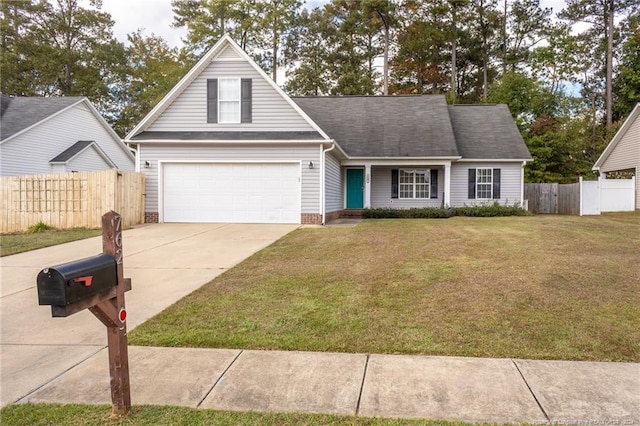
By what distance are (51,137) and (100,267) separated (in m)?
21.8

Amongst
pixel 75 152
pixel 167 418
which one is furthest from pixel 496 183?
pixel 75 152

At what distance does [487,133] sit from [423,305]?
1794 centimetres

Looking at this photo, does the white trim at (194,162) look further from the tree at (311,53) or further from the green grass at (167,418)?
the tree at (311,53)

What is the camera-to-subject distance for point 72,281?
223 centimetres

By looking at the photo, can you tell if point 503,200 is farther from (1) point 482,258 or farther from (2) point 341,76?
(2) point 341,76

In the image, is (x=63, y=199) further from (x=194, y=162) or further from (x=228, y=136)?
(x=228, y=136)

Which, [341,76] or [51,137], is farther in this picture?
[341,76]

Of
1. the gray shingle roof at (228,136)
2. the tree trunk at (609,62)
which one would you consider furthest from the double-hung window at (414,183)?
the tree trunk at (609,62)

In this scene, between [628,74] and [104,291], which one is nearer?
[104,291]

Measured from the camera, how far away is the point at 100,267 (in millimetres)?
2445

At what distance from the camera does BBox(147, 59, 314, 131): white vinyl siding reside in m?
14.4

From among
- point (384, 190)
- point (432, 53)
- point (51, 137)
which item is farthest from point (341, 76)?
point (51, 137)

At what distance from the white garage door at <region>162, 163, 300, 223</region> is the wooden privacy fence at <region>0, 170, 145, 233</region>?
157 cm

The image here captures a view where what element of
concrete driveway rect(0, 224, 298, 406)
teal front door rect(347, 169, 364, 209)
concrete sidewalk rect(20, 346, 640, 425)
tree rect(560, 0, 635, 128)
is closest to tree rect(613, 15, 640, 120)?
tree rect(560, 0, 635, 128)
